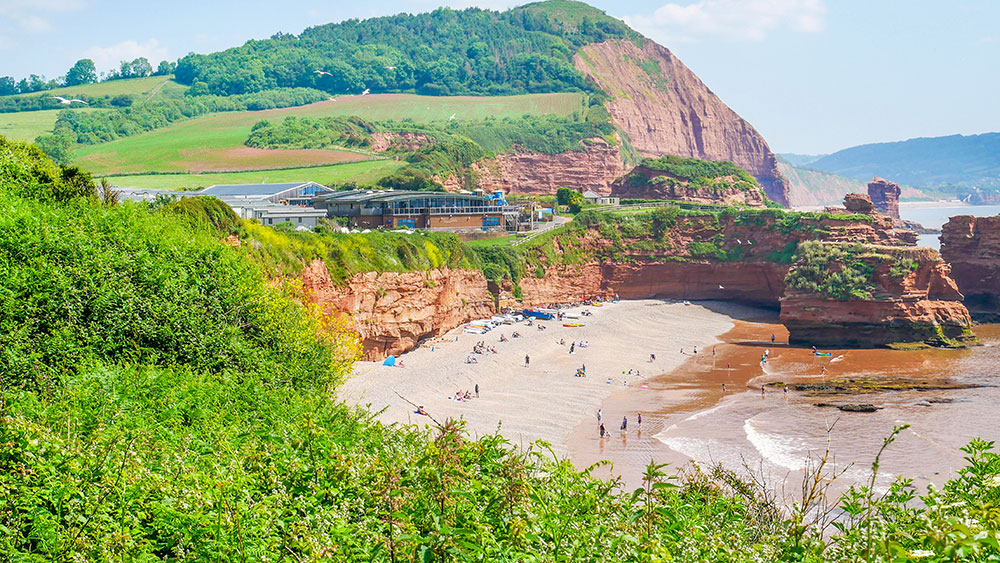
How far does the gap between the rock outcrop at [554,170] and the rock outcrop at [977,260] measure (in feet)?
201

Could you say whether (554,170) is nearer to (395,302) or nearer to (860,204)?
(860,204)

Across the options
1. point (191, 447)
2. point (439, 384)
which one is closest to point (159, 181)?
point (439, 384)

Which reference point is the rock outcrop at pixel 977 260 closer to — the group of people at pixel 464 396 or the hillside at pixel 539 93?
the group of people at pixel 464 396

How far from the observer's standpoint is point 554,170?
12488cm

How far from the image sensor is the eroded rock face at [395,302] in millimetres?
38750

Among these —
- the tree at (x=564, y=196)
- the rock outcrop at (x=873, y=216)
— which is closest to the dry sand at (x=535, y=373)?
the rock outcrop at (x=873, y=216)

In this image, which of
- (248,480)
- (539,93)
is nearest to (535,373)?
(248,480)

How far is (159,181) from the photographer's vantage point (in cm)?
9600

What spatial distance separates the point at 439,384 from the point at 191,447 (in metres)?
30.0

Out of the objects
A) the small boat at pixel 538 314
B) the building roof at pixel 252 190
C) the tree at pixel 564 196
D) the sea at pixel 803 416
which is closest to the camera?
the sea at pixel 803 416

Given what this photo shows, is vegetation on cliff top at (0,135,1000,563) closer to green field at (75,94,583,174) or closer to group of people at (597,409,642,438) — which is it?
group of people at (597,409,642,438)

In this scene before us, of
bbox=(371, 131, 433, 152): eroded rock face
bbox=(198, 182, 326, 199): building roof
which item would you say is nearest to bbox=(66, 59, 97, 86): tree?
bbox=(371, 131, 433, 152): eroded rock face

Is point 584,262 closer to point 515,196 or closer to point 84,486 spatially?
point 515,196

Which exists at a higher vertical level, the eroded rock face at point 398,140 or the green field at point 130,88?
the green field at point 130,88
